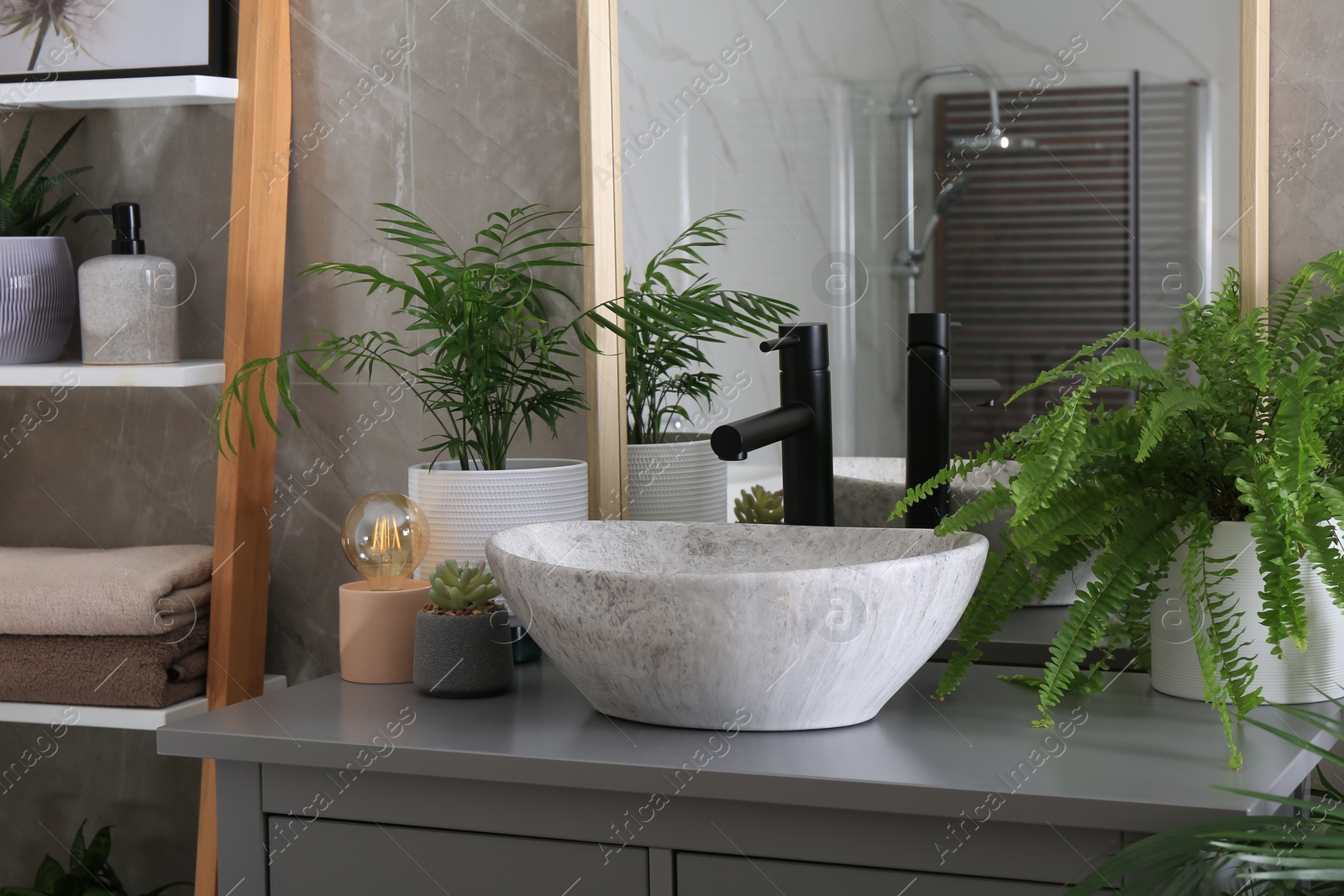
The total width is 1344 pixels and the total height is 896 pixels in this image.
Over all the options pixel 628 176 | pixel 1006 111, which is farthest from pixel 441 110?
pixel 1006 111

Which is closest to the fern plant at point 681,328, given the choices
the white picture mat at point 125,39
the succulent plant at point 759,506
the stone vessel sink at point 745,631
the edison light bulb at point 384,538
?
the succulent plant at point 759,506

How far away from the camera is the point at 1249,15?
1.21 meters

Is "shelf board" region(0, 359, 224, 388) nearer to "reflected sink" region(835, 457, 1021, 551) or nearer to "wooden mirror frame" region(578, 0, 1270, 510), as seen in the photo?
"wooden mirror frame" region(578, 0, 1270, 510)

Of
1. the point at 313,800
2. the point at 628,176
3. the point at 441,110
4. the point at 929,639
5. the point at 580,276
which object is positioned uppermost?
the point at 441,110

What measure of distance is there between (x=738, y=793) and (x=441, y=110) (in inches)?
38.5

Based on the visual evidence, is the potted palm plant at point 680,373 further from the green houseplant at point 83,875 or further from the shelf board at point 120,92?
the green houseplant at point 83,875

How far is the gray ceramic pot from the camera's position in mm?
1145

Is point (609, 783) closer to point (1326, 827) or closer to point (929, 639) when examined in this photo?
point (929, 639)

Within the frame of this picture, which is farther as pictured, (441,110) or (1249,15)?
(441,110)

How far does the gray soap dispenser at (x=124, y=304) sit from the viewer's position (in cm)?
155

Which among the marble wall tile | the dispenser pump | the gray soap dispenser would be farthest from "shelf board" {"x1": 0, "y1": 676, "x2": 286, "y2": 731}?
the marble wall tile

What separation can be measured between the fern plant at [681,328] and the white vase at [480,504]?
0.17 m

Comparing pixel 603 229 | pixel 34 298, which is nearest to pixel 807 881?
pixel 603 229

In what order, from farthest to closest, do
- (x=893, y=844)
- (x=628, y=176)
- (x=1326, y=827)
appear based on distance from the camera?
(x=628, y=176)
(x=893, y=844)
(x=1326, y=827)
